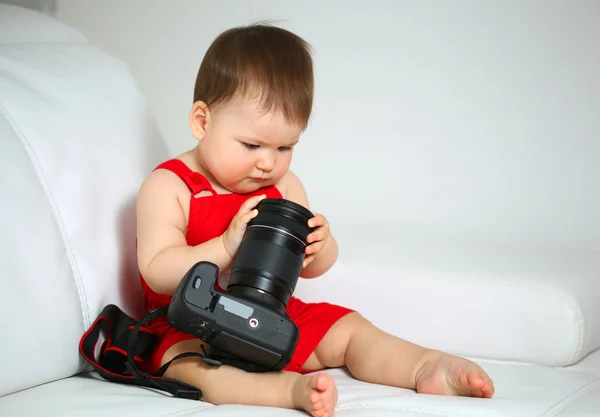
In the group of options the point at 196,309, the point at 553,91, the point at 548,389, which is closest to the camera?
the point at 196,309

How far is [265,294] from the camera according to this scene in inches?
45.9

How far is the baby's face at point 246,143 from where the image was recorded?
1.34 meters

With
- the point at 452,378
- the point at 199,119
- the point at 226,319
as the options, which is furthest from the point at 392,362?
the point at 199,119

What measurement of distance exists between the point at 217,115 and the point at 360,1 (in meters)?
1.25

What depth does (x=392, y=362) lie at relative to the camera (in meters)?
1.33

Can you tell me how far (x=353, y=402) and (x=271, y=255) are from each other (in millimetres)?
268

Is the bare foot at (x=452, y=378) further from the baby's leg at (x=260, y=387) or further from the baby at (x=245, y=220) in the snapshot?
the baby's leg at (x=260, y=387)

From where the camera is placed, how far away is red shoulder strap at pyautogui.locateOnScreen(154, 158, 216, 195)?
1420 mm

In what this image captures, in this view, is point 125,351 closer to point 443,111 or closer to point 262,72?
point 262,72

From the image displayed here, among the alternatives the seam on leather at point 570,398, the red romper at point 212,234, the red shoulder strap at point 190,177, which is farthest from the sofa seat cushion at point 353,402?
the red shoulder strap at point 190,177

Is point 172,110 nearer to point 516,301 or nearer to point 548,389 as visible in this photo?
point 516,301

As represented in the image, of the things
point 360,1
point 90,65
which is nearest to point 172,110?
point 360,1

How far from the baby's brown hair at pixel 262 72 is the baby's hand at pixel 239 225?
0.18 m

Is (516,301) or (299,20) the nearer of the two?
(516,301)
